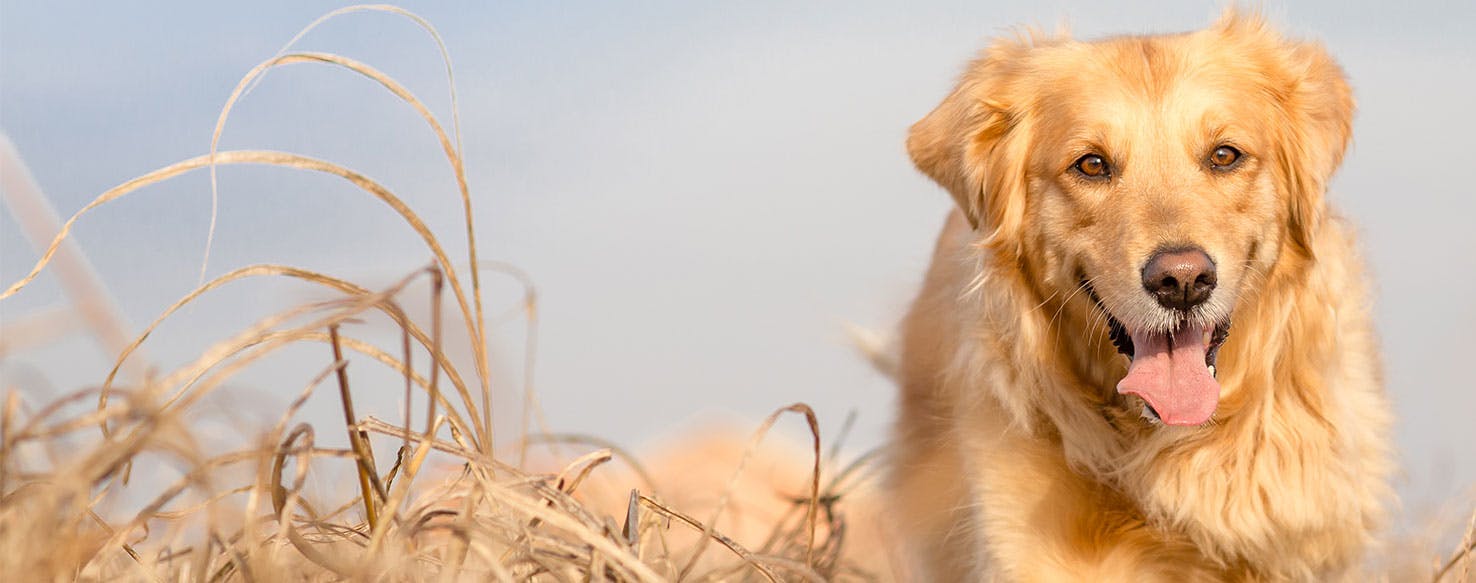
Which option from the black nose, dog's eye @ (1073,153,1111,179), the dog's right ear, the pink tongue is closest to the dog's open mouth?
the pink tongue

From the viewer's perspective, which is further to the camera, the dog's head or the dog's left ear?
the dog's left ear

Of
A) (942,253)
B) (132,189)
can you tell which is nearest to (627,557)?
(132,189)

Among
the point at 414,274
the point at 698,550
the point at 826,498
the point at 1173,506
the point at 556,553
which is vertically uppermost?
the point at 414,274

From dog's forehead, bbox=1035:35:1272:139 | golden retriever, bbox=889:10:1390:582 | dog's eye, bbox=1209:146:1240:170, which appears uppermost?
dog's forehead, bbox=1035:35:1272:139

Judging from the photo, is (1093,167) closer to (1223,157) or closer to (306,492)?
(1223,157)

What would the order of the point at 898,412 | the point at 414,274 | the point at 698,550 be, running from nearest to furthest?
the point at 414,274 → the point at 698,550 → the point at 898,412

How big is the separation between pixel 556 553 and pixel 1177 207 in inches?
67.0

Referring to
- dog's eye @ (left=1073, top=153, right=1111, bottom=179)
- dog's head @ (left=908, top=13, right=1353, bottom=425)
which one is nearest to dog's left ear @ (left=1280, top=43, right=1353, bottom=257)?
dog's head @ (left=908, top=13, right=1353, bottom=425)

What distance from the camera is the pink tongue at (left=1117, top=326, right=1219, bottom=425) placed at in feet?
11.3

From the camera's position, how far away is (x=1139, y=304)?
3307 mm

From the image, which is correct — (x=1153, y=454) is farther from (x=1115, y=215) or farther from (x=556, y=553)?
(x=556, y=553)

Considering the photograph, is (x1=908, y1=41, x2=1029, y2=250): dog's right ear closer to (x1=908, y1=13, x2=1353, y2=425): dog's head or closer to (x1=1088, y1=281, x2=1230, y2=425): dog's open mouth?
(x1=908, y1=13, x2=1353, y2=425): dog's head

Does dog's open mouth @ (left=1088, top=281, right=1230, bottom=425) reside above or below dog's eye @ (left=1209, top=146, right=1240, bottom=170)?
below

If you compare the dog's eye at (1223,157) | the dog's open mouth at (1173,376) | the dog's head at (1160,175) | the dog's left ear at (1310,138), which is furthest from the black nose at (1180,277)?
the dog's left ear at (1310,138)
